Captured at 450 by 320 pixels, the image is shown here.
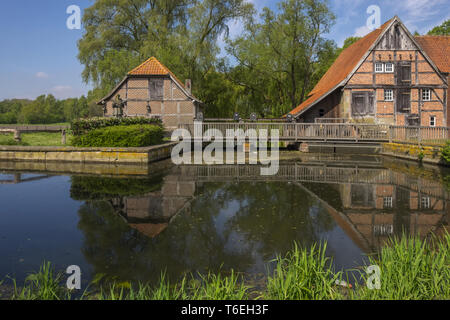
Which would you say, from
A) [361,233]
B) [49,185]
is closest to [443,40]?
[361,233]

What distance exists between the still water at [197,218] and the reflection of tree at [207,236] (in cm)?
2

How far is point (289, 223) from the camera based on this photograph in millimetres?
6777

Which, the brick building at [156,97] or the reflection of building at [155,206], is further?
the brick building at [156,97]

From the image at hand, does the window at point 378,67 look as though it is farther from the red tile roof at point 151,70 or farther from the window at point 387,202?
the window at point 387,202

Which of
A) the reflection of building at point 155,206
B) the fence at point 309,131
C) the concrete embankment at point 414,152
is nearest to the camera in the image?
the reflection of building at point 155,206

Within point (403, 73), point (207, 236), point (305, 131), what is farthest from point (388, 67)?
point (207, 236)

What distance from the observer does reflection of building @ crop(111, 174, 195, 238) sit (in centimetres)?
669

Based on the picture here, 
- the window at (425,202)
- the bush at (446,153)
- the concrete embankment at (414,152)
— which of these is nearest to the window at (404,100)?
the concrete embankment at (414,152)

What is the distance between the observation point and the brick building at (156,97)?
2555cm

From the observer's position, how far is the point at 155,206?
27.0 feet

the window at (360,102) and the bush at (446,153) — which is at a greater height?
the window at (360,102)

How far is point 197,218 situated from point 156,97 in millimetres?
19885

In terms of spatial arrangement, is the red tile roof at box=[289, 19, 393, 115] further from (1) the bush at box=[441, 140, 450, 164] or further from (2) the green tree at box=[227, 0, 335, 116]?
(1) the bush at box=[441, 140, 450, 164]

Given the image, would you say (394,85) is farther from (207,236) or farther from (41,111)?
(41,111)
